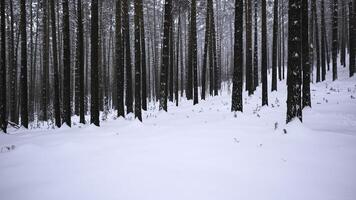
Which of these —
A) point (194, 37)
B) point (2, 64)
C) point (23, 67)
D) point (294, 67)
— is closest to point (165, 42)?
point (194, 37)

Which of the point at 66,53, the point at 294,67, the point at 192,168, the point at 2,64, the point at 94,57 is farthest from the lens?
the point at 2,64

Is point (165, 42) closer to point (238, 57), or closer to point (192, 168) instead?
point (238, 57)

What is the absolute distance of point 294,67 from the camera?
7258 mm

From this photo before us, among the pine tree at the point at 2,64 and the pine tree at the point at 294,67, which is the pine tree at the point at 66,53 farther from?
the pine tree at the point at 294,67

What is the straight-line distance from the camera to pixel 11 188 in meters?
3.92

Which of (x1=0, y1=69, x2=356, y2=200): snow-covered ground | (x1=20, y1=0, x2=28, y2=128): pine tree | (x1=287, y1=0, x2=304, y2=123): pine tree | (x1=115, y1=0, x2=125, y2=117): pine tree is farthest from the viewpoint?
(x1=20, y1=0, x2=28, y2=128): pine tree

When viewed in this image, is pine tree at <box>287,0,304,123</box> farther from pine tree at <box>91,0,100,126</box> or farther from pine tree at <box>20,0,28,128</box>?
pine tree at <box>20,0,28,128</box>

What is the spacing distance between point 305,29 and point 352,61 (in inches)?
611

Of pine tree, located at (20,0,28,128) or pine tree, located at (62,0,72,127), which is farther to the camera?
pine tree, located at (20,0,28,128)

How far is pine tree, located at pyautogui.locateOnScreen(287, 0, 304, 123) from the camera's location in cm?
714

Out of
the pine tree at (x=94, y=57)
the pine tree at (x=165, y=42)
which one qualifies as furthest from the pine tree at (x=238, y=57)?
the pine tree at (x=94, y=57)

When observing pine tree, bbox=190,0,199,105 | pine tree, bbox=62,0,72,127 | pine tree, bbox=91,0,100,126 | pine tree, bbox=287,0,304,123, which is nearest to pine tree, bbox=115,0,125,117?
pine tree, bbox=62,0,72,127

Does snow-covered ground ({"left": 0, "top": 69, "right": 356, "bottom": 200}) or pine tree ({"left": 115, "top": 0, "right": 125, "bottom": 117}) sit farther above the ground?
pine tree ({"left": 115, "top": 0, "right": 125, "bottom": 117})

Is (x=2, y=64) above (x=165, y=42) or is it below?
below
